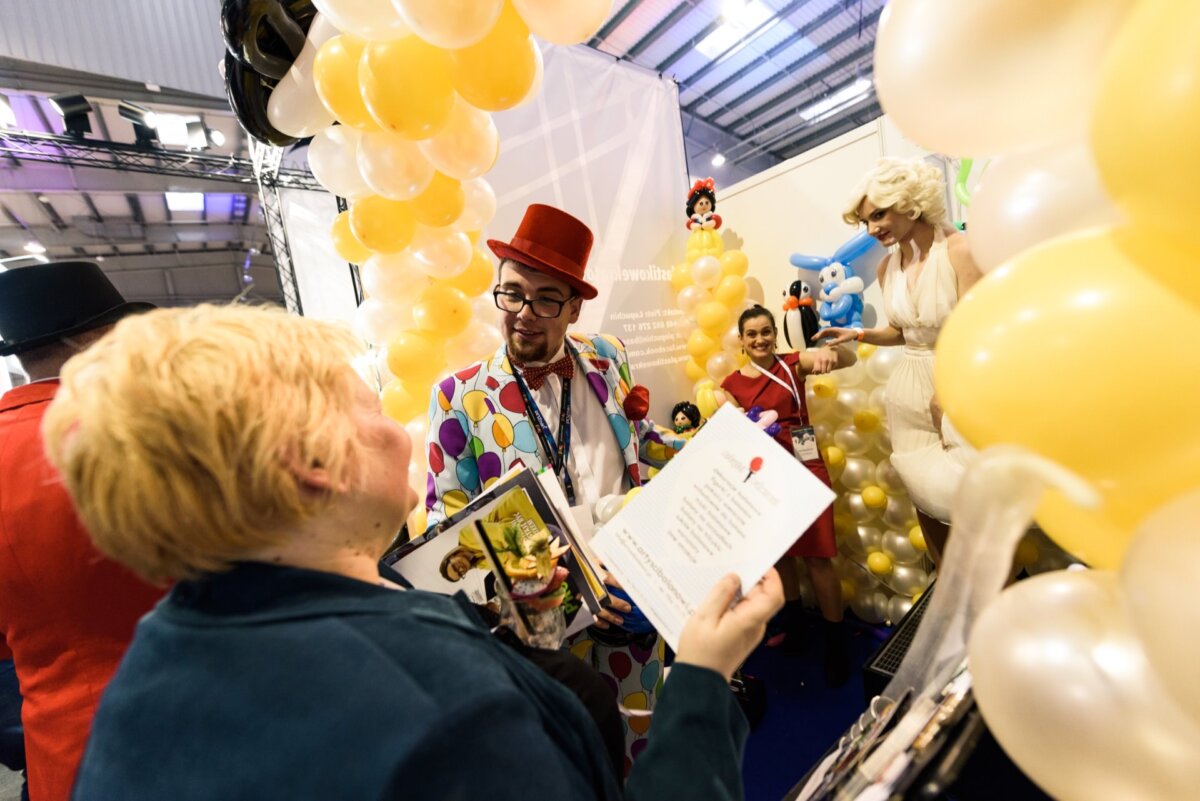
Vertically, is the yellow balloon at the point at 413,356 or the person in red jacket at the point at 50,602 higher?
the yellow balloon at the point at 413,356

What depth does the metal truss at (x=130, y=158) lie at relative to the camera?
377 centimetres

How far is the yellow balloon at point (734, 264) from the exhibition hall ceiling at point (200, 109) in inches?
61.3

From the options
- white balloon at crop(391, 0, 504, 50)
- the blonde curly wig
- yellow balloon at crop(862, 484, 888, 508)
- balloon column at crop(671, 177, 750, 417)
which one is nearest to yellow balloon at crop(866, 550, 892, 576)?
yellow balloon at crop(862, 484, 888, 508)

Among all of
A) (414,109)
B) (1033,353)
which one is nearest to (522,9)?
(414,109)

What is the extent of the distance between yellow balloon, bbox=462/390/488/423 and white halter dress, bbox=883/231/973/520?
1.70 meters

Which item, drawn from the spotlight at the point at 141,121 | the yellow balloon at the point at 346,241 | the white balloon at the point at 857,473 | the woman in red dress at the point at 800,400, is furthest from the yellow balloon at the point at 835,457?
the spotlight at the point at 141,121

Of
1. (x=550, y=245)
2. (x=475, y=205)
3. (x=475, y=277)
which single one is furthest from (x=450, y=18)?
(x=475, y=277)

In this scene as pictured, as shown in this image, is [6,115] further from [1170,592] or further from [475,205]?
[1170,592]

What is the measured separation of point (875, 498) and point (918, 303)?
1071 millimetres

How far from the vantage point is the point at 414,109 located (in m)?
1.59

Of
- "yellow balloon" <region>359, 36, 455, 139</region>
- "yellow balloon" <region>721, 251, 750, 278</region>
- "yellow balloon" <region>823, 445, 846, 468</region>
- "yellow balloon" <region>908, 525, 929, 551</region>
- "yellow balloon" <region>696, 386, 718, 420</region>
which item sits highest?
"yellow balloon" <region>359, 36, 455, 139</region>

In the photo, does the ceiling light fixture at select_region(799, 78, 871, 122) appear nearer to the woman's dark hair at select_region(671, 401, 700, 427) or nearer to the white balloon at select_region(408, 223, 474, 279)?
the woman's dark hair at select_region(671, 401, 700, 427)

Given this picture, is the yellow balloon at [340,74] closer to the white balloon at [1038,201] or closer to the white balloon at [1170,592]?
the white balloon at [1038,201]

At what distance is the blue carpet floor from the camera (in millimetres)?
2080
